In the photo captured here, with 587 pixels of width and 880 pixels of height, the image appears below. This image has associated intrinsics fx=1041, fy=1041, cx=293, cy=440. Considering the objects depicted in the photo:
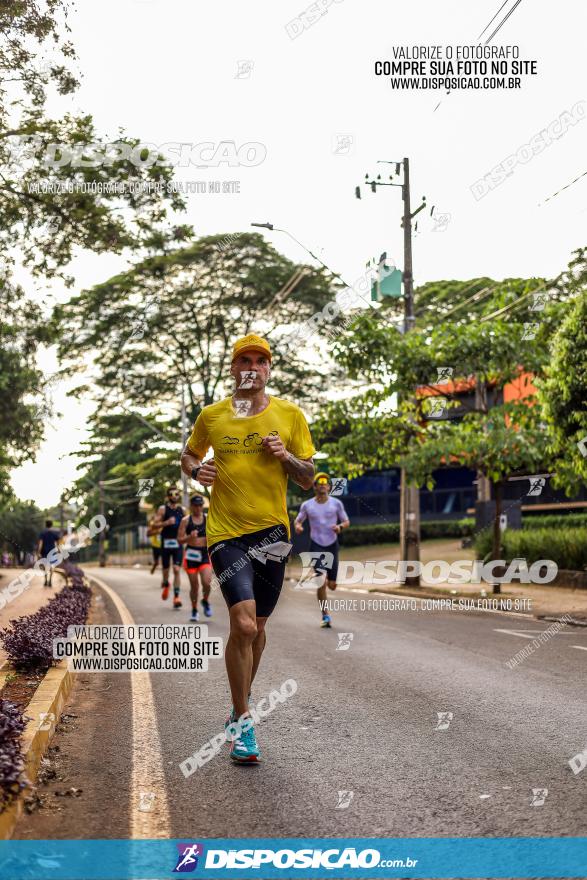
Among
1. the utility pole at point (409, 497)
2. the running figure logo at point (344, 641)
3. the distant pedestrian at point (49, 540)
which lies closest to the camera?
the running figure logo at point (344, 641)

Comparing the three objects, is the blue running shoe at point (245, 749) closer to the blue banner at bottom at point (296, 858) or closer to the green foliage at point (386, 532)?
the blue banner at bottom at point (296, 858)


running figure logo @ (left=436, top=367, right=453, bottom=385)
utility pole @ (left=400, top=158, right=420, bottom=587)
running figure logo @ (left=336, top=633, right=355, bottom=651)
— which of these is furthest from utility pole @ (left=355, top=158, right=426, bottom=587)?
running figure logo @ (left=336, top=633, right=355, bottom=651)

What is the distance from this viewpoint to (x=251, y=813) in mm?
4453

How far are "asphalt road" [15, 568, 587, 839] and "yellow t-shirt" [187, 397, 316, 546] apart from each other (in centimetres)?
127

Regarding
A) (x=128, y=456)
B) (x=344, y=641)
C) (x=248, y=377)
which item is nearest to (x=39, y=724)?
(x=248, y=377)

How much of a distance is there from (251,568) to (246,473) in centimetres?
52

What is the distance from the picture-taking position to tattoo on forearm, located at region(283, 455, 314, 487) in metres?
5.65

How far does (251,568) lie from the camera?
5641 millimetres

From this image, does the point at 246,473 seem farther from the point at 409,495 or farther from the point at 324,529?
the point at 409,495

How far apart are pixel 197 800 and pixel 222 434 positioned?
1.97 meters

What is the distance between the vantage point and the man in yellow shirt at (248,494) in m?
5.53

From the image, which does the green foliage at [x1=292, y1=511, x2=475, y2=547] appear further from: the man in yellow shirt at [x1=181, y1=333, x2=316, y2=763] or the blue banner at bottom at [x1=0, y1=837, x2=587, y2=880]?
the blue banner at bottom at [x1=0, y1=837, x2=587, y2=880]

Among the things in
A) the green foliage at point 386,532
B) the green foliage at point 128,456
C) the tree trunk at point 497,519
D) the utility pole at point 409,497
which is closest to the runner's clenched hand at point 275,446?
the tree trunk at point 497,519

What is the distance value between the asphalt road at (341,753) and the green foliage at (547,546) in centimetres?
1179
